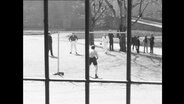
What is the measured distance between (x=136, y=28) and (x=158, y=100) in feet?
5.83

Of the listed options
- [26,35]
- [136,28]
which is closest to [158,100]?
[136,28]

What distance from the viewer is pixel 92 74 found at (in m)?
6.58

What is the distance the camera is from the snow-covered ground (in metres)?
6.57

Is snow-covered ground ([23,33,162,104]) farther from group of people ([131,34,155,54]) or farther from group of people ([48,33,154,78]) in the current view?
group of people ([131,34,155,54])

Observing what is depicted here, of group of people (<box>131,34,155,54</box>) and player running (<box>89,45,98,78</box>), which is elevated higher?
group of people (<box>131,34,155,54</box>)

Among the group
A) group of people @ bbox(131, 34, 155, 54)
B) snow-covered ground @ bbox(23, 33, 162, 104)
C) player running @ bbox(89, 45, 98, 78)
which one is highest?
group of people @ bbox(131, 34, 155, 54)

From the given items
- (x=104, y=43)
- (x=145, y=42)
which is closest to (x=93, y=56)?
(x=104, y=43)

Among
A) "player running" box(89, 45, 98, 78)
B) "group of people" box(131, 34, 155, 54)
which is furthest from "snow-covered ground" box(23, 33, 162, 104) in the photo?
"group of people" box(131, 34, 155, 54)

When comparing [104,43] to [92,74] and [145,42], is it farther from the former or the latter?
[145,42]

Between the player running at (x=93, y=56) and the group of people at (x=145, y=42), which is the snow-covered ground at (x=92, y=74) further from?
the group of people at (x=145, y=42)
